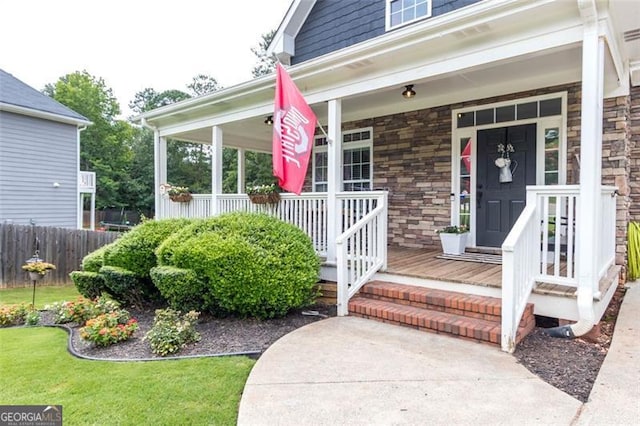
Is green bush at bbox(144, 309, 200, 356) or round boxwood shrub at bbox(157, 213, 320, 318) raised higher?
round boxwood shrub at bbox(157, 213, 320, 318)

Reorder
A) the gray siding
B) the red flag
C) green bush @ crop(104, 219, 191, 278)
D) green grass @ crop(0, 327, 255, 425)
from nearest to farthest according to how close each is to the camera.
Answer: green grass @ crop(0, 327, 255, 425)
the red flag
green bush @ crop(104, 219, 191, 278)
the gray siding

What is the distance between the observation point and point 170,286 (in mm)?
4418

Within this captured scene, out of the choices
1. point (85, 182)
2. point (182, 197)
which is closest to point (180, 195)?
point (182, 197)

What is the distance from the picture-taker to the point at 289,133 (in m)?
4.76

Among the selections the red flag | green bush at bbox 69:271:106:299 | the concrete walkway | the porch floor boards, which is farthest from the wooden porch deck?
green bush at bbox 69:271:106:299

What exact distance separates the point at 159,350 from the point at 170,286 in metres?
1.00

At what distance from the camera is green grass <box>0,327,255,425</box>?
95.7 inches

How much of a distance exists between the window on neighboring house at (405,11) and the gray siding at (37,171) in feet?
37.2

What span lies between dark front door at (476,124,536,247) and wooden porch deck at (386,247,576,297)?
0.89m

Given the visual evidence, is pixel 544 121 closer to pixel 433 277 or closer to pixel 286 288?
pixel 433 277

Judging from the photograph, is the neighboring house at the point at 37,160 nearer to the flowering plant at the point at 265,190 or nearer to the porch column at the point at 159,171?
the porch column at the point at 159,171

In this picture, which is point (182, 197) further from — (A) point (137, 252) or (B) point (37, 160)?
(B) point (37, 160)
